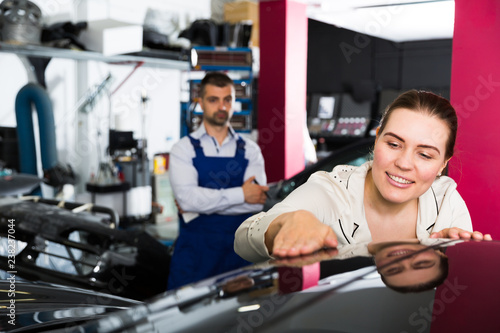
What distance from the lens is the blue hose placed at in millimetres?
6320

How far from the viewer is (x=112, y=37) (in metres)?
6.70

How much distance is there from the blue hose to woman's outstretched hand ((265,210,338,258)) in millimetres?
5948

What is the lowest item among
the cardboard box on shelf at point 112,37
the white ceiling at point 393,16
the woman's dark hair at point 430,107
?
the woman's dark hair at point 430,107

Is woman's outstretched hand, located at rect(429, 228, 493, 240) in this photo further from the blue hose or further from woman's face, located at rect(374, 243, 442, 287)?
the blue hose

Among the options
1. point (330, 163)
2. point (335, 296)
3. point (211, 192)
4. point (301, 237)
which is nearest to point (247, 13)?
point (330, 163)

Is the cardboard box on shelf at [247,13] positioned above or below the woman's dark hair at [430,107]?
above

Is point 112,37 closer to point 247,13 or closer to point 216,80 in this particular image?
point 247,13

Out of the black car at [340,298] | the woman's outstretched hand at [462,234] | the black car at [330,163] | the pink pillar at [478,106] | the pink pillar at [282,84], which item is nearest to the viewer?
the black car at [340,298]

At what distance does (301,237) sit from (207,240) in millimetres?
1972

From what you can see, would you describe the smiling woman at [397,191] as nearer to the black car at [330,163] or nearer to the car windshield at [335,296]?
the car windshield at [335,296]

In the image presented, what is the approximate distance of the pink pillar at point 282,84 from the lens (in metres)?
4.98

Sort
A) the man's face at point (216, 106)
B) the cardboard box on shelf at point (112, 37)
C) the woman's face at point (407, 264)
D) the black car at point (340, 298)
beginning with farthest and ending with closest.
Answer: the cardboard box on shelf at point (112, 37)
the man's face at point (216, 106)
the woman's face at point (407, 264)
the black car at point (340, 298)

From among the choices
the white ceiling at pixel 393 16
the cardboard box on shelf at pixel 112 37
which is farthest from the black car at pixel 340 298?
the cardboard box on shelf at pixel 112 37

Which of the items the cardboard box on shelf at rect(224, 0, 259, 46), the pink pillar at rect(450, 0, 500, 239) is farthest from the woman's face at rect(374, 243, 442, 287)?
the cardboard box on shelf at rect(224, 0, 259, 46)
